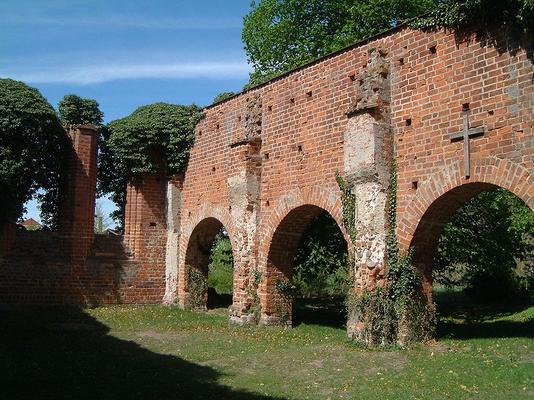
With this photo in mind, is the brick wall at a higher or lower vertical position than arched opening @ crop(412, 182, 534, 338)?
higher

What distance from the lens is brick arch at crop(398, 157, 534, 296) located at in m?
7.98

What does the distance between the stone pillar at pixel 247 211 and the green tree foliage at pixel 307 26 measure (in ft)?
23.4

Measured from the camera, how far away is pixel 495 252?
15422mm

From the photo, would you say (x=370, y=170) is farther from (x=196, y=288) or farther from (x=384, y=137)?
(x=196, y=288)

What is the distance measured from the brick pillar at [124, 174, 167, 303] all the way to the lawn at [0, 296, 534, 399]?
3995 millimetres

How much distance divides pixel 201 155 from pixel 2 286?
6.41 meters

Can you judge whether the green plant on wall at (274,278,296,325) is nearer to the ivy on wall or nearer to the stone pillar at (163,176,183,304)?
the ivy on wall

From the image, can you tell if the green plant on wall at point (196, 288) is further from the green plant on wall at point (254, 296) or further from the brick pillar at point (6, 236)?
the brick pillar at point (6, 236)

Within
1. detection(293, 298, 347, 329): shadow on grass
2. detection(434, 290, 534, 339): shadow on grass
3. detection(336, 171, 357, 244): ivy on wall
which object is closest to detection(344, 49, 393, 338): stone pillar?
detection(336, 171, 357, 244): ivy on wall

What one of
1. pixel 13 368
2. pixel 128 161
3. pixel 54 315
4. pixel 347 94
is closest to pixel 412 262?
pixel 347 94

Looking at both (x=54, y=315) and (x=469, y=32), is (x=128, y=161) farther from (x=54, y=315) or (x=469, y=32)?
(x=469, y=32)

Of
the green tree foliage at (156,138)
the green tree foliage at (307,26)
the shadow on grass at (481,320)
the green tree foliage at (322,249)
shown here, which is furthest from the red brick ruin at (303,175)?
the green tree foliage at (307,26)

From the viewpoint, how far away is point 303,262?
54.3ft

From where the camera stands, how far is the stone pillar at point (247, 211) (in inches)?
517
